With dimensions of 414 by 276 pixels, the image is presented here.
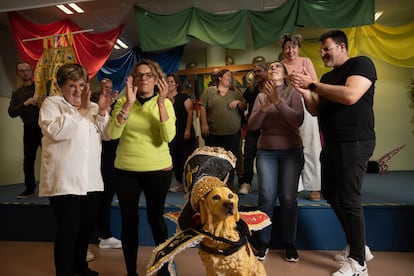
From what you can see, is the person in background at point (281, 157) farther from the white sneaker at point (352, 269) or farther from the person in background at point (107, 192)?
the person in background at point (107, 192)

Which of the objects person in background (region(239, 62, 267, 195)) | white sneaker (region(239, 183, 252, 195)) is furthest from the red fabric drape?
white sneaker (region(239, 183, 252, 195))

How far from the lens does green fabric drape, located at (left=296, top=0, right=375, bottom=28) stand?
11.0ft

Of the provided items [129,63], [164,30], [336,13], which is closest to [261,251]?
[336,13]

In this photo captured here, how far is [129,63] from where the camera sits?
5438mm

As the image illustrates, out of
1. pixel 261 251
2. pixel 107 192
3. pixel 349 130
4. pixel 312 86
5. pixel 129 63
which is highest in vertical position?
pixel 129 63

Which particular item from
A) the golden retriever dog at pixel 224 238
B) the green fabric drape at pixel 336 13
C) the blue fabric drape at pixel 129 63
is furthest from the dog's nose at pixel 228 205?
the blue fabric drape at pixel 129 63

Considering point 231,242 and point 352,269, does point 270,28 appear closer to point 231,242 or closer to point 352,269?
point 352,269

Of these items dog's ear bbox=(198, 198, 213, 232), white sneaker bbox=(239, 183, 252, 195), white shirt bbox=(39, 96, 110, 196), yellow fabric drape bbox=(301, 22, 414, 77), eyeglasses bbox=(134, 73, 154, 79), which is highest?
yellow fabric drape bbox=(301, 22, 414, 77)

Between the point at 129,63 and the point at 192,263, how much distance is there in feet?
13.7

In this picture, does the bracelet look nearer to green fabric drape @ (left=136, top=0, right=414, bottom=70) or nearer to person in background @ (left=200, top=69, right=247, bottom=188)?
person in background @ (left=200, top=69, right=247, bottom=188)

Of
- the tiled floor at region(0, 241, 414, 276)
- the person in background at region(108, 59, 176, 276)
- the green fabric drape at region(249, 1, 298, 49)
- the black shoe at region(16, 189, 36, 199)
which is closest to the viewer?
the person in background at region(108, 59, 176, 276)

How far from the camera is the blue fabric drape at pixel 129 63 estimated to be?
5035 millimetres

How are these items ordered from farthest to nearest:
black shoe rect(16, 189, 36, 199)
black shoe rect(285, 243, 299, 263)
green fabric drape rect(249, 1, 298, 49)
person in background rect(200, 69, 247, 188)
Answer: green fabric drape rect(249, 1, 298, 49) → black shoe rect(16, 189, 36, 199) → person in background rect(200, 69, 247, 188) → black shoe rect(285, 243, 299, 263)

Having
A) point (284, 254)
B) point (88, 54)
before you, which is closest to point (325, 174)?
point (284, 254)
